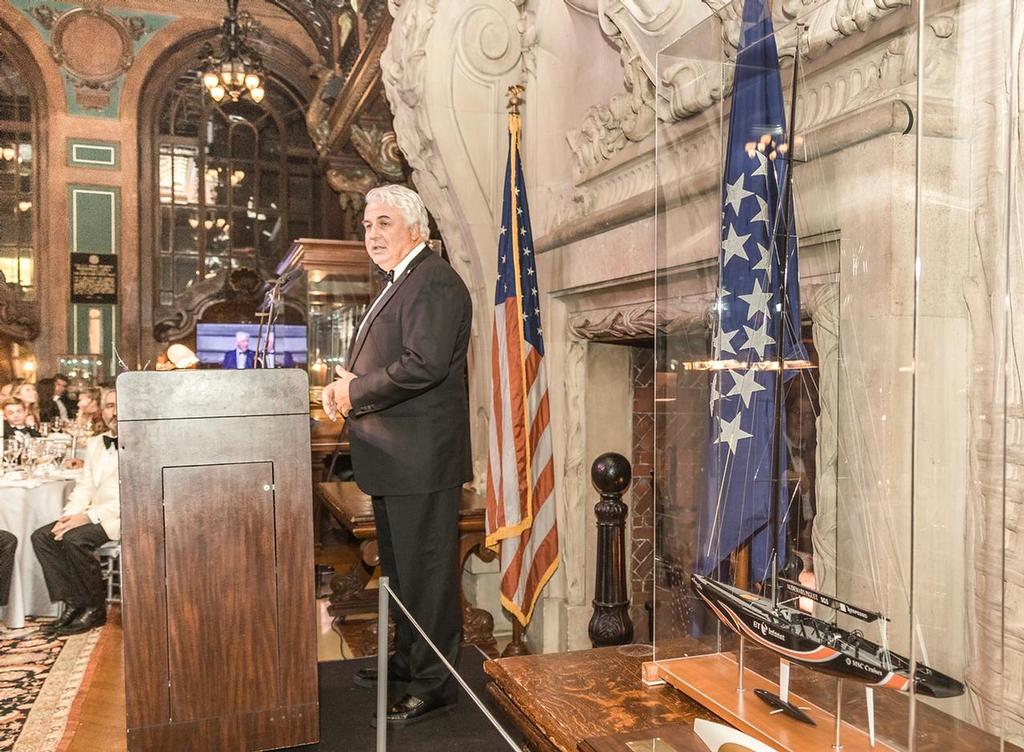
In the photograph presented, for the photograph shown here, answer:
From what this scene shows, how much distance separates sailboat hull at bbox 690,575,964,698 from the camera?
105cm

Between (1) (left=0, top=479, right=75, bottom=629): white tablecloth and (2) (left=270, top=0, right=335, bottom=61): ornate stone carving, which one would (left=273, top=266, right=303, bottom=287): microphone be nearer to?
(2) (left=270, top=0, right=335, bottom=61): ornate stone carving

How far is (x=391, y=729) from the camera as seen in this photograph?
108 inches

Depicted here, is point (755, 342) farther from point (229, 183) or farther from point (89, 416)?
point (229, 183)

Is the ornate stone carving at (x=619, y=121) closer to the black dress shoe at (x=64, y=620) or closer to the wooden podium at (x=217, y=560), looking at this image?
the wooden podium at (x=217, y=560)

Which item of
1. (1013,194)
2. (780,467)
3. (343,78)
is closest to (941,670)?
(780,467)

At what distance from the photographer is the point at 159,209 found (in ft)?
36.8

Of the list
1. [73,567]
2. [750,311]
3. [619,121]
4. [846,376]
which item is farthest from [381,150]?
[846,376]

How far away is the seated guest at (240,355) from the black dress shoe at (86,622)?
20.3 feet

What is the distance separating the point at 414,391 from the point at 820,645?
177 centimetres

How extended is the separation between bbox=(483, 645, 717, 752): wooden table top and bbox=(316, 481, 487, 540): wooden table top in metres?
1.98

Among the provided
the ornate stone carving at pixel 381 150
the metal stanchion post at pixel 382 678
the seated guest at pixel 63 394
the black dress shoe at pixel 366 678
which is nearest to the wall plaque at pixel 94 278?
the seated guest at pixel 63 394

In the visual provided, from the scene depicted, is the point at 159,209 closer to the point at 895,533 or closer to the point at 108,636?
the point at 108,636

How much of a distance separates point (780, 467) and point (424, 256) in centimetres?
173

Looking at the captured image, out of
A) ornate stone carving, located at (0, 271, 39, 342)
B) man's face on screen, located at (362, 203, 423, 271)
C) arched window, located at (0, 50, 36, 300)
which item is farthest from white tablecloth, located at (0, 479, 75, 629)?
arched window, located at (0, 50, 36, 300)
